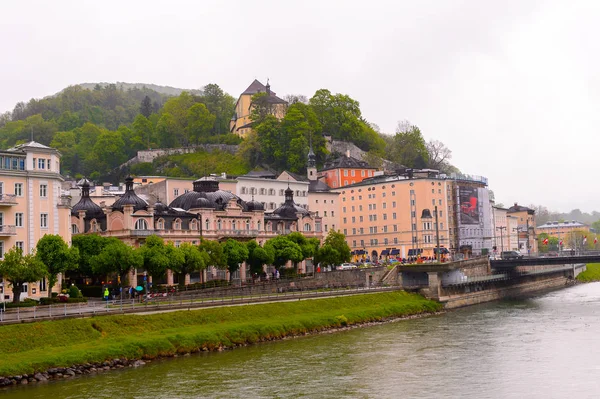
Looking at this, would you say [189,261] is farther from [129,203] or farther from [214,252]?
[129,203]

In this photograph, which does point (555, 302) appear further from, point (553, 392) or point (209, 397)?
point (209, 397)

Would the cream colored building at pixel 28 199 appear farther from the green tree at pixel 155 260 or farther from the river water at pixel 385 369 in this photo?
the river water at pixel 385 369

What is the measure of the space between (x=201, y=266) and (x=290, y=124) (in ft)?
280

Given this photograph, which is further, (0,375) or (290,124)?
(290,124)

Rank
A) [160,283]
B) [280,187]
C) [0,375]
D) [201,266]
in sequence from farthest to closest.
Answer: [280,187]
[160,283]
[201,266]
[0,375]

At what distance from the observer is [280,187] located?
5458 inches

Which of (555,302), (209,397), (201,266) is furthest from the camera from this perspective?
(555,302)

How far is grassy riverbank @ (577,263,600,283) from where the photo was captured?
15262cm

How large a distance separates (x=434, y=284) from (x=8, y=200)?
5292cm

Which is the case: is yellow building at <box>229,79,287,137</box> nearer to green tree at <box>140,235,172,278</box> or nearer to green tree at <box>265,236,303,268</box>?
green tree at <box>265,236,303,268</box>

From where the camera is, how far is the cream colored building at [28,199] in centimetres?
7061

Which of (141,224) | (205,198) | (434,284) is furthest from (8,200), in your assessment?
(434,284)

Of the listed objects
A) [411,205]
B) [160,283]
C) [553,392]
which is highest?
[411,205]

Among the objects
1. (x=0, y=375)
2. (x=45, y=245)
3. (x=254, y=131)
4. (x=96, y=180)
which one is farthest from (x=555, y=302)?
(x=96, y=180)
